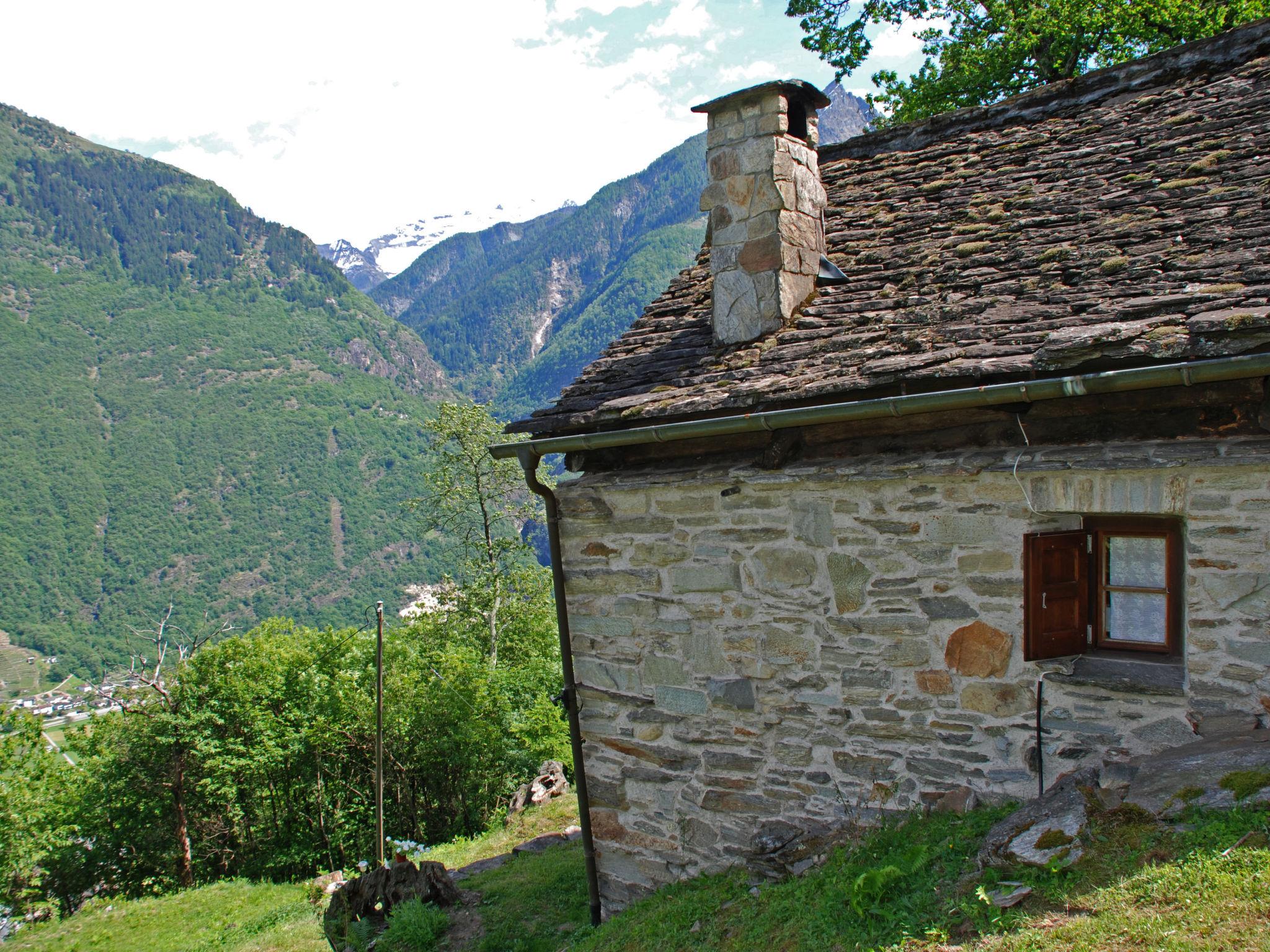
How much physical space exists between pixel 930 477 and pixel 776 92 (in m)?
2.92

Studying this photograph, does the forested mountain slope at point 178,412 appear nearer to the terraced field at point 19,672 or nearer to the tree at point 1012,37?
the terraced field at point 19,672

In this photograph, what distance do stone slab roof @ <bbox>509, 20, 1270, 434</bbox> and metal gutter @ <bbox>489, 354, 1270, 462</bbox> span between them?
107 mm

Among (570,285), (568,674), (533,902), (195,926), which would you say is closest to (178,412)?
(570,285)

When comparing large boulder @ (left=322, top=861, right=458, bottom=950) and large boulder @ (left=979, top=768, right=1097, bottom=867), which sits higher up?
large boulder @ (left=979, top=768, right=1097, bottom=867)

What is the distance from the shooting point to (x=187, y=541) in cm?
8375

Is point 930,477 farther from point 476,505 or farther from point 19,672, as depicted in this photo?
point 19,672

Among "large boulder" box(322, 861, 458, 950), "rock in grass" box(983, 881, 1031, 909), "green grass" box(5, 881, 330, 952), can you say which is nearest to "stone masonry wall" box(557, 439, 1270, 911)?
"rock in grass" box(983, 881, 1031, 909)

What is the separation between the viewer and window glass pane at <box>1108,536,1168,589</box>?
4.30 meters

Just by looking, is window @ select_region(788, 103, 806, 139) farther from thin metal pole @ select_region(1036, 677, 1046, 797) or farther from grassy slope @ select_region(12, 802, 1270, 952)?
grassy slope @ select_region(12, 802, 1270, 952)

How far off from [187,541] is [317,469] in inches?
610

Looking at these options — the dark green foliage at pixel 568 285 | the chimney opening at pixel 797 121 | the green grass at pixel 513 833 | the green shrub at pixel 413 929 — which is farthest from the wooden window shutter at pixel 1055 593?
the dark green foliage at pixel 568 285

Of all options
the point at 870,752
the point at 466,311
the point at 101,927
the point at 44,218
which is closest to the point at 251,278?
the point at 44,218

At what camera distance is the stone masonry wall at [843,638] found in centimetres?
397

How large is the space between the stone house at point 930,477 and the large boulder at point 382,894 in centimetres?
209
